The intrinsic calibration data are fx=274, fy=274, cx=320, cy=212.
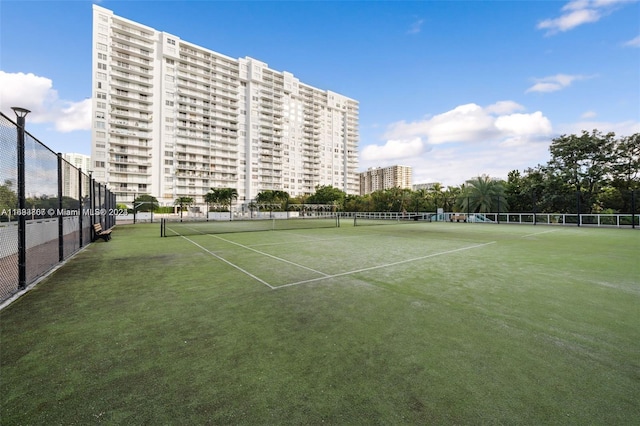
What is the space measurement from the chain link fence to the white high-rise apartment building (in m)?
47.1

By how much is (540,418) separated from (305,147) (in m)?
107

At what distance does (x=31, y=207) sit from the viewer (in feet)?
23.8

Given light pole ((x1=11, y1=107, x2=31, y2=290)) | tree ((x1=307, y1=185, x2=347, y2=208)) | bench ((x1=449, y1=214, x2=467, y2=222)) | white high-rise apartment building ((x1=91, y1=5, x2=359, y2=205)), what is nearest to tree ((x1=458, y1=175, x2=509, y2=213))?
bench ((x1=449, y1=214, x2=467, y2=222))

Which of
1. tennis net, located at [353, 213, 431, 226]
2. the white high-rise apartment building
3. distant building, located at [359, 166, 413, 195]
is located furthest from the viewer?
distant building, located at [359, 166, 413, 195]

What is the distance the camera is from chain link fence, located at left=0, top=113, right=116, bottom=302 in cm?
512

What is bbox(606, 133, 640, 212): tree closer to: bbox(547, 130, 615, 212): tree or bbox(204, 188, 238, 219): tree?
bbox(547, 130, 615, 212): tree

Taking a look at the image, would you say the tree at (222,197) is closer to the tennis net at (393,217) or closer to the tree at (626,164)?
the tennis net at (393,217)

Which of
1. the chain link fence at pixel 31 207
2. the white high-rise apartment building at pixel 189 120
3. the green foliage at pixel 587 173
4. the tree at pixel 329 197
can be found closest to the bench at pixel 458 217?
the green foliage at pixel 587 173

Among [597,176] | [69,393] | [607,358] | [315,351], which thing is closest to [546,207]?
[597,176]

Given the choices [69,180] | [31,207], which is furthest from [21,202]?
[69,180]

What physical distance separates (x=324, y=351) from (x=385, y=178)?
18031 cm

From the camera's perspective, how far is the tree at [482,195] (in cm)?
3497

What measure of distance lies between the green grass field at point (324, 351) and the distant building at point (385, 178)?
6582 inches

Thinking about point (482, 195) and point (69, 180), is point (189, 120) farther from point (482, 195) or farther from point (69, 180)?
point (69, 180)
